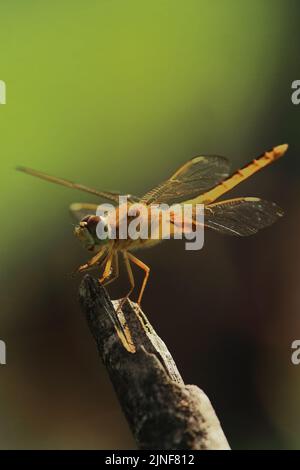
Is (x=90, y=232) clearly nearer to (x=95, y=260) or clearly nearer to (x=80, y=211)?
(x=95, y=260)

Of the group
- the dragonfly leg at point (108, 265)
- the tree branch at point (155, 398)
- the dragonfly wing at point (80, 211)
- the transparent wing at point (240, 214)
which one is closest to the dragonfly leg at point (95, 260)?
the dragonfly leg at point (108, 265)

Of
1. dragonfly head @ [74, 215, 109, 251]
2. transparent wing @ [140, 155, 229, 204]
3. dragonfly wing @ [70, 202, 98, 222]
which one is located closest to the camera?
dragonfly head @ [74, 215, 109, 251]

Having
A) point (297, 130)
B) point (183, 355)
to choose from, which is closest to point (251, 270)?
point (183, 355)

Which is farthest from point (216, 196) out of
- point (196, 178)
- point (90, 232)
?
point (90, 232)

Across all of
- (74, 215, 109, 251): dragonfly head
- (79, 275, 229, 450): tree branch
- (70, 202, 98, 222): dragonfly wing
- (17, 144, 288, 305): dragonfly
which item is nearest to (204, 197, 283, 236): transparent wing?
(17, 144, 288, 305): dragonfly

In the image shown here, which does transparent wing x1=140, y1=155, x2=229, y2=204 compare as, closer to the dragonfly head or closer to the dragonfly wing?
the dragonfly wing
